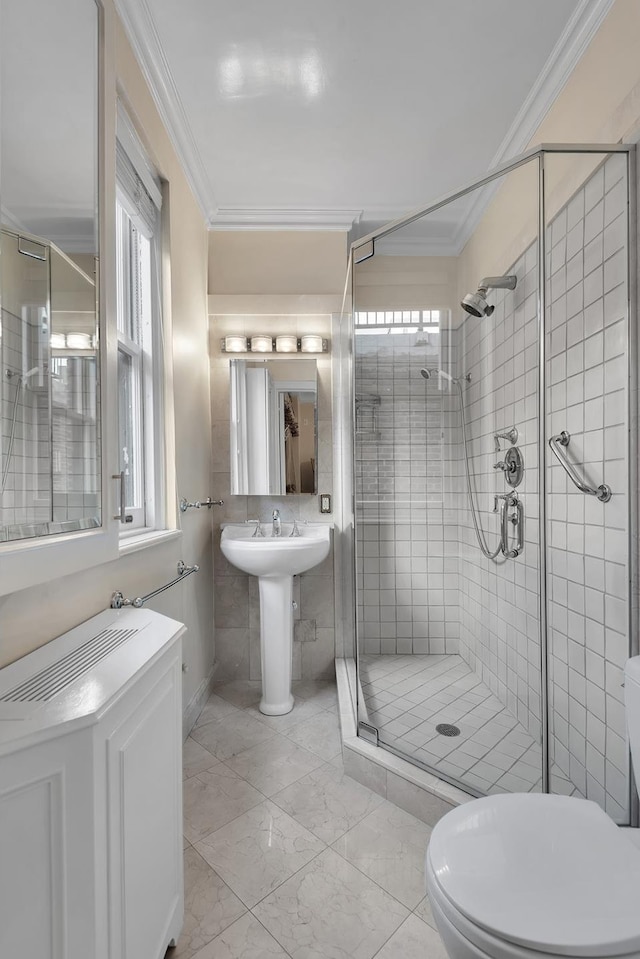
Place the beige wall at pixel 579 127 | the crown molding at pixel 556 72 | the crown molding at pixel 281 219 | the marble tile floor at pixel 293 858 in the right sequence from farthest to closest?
1. the crown molding at pixel 281 219
2. the crown molding at pixel 556 72
3. the beige wall at pixel 579 127
4. the marble tile floor at pixel 293 858

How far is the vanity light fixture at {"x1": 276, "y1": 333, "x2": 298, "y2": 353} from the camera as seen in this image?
272 cm

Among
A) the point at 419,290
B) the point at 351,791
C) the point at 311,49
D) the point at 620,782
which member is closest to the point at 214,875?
the point at 351,791

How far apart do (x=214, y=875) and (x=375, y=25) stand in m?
2.76

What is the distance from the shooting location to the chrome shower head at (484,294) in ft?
5.45

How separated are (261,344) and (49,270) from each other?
5.87ft

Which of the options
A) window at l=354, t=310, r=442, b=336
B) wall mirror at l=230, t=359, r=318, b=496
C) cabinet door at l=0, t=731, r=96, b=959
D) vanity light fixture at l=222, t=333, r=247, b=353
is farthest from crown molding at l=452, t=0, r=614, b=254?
cabinet door at l=0, t=731, r=96, b=959

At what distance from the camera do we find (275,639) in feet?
7.77

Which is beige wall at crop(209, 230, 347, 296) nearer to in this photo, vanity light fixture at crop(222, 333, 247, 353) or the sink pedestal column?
vanity light fixture at crop(222, 333, 247, 353)

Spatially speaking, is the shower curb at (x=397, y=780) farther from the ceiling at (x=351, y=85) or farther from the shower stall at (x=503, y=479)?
the ceiling at (x=351, y=85)

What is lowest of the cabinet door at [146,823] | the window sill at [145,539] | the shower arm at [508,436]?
the cabinet door at [146,823]

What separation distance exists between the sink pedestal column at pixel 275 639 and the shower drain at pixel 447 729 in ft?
2.86

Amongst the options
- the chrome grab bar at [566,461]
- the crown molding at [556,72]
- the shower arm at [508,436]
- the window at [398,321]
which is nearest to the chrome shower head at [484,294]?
the window at [398,321]

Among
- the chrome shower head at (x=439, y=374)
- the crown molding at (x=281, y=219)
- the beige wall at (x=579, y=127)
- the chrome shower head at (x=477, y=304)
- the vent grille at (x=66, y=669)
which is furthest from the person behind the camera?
the crown molding at (x=281, y=219)

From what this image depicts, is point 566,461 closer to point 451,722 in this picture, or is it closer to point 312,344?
point 451,722
